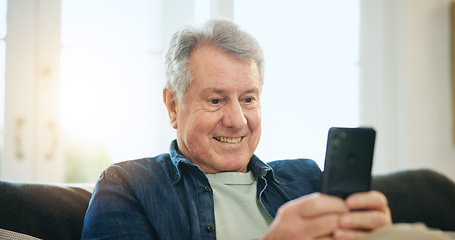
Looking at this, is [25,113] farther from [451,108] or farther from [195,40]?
[451,108]

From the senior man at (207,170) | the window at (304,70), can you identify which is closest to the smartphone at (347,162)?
the senior man at (207,170)

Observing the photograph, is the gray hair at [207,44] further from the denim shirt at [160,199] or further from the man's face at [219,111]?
the denim shirt at [160,199]

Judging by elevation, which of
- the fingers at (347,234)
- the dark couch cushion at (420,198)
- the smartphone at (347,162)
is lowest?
the dark couch cushion at (420,198)

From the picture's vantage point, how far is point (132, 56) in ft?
8.09

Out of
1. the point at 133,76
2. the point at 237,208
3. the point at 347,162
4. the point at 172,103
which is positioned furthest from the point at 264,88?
the point at 347,162

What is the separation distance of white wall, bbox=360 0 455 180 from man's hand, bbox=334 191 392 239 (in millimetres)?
2174

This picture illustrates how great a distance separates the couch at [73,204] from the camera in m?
1.12

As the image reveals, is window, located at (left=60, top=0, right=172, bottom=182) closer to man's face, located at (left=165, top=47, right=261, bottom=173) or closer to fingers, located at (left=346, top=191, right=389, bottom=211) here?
man's face, located at (left=165, top=47, right=261, bottom=173)

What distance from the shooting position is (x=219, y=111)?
1264 mm

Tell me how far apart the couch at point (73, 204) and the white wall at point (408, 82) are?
→ 1.22 m

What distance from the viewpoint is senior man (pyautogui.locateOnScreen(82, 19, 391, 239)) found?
1099mm

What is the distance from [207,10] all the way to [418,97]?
134 cm

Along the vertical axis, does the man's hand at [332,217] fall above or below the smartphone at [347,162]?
below

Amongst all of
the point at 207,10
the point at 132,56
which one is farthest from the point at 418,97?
the point at 132,56
